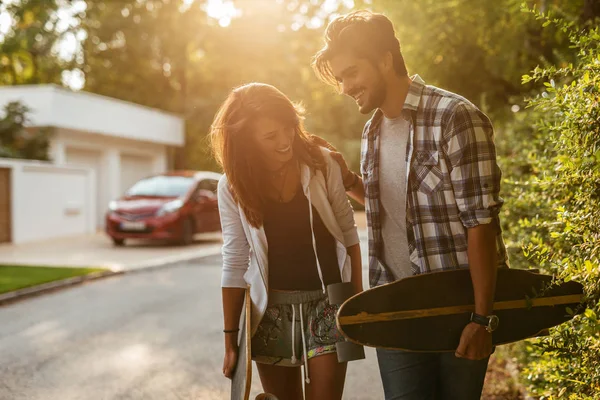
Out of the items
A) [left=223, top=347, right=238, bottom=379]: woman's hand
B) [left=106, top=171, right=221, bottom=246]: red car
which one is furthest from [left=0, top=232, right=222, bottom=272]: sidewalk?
[left=223, top=347, right=238, bottom=379]: woman's hand

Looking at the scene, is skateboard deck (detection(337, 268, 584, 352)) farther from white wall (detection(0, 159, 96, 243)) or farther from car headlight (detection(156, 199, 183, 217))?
white wall (detection(0, 159, 96, 243))

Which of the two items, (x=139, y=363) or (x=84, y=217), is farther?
(x=84, y=217)

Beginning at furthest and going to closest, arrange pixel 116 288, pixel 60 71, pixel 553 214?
pixel 60 71
pixel 116 288
pixel 553 214

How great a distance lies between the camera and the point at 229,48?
3853cm

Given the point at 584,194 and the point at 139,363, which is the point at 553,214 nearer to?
the point at 584,194

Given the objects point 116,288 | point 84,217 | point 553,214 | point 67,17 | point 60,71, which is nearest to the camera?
point 553,214

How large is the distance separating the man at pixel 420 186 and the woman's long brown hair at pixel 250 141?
0.25m

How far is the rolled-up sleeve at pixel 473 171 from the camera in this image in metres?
2.58

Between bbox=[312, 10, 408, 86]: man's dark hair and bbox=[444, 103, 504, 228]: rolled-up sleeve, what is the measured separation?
0.37 metres

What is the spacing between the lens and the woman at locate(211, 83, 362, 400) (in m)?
3.12

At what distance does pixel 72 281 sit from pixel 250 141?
962 centimetres

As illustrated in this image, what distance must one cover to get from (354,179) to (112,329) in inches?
226

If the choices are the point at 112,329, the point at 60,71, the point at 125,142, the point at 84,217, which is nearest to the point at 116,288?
the point at 112,329

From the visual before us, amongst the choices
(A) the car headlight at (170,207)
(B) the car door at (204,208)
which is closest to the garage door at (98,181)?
(B) the car door at (204,208)
